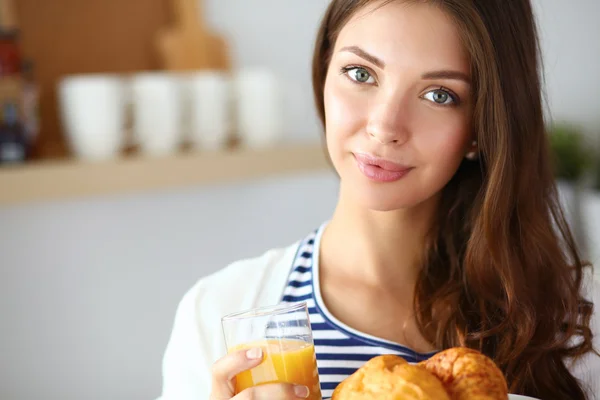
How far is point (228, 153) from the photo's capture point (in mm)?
1841

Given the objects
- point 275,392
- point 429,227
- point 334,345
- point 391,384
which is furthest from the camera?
point 429,227

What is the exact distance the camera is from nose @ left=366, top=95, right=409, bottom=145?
973 millimetres

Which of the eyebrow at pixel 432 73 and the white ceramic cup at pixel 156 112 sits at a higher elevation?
the eyebrow at pixel 432 73

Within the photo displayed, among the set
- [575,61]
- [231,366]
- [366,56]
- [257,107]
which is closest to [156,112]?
[257,107]

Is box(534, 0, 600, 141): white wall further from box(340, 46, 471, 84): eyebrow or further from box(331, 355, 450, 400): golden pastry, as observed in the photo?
box(331, 355, 450, 400): golden pastry

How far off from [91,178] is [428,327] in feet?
2.96

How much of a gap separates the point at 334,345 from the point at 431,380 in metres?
0.46

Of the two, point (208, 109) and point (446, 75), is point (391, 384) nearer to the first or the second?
point (446, 75)

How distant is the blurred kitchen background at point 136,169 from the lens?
172cm

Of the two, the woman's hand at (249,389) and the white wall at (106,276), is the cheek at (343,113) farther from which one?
the white wall at (106,276)

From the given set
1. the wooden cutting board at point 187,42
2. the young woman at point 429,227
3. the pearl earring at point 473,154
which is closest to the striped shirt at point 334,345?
the young woman at point 429,227

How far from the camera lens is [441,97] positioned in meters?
1.03

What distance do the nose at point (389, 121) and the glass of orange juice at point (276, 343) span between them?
0.96 ft

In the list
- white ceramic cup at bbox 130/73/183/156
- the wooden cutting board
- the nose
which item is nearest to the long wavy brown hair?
the nose
